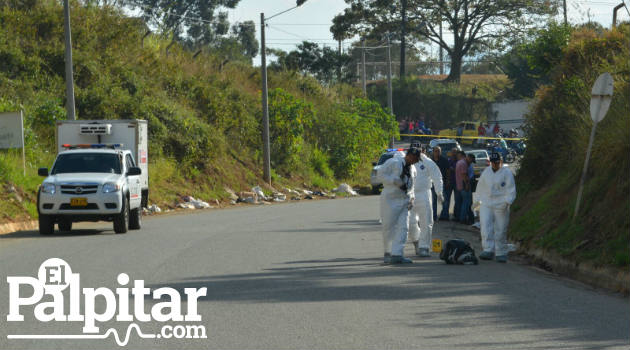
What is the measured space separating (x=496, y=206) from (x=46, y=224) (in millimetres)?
9942

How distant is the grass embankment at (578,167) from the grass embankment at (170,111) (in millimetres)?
12509

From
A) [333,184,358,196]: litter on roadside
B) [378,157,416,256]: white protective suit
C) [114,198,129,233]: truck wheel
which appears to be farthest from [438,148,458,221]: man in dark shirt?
[333,184,358,196]: litter on roadside

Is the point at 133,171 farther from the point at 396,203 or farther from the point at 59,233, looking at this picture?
the point at 396,203

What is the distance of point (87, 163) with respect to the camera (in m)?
21.4

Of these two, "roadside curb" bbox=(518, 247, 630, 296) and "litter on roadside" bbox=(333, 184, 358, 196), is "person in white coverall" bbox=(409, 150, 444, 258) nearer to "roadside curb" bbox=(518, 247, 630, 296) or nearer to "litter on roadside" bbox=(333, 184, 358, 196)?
"roadside curb" bbox=(518, 247, 630, 296)

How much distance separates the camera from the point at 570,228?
1591cm

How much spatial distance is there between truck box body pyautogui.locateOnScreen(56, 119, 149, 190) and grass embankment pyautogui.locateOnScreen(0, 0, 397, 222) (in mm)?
2079

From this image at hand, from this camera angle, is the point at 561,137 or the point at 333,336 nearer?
the point at 333,336

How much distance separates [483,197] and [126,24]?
30.7 metres

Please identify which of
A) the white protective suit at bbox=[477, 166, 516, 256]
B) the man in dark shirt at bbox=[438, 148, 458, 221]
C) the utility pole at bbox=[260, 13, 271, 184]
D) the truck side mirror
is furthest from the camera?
the utility pole at bbox=[260, 13, 271, 184]

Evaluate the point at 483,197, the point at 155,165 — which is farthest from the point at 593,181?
the point at 155,165

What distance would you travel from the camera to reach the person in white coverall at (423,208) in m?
15.7

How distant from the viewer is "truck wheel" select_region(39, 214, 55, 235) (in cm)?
1997

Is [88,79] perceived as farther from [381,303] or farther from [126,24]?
[381,303]
